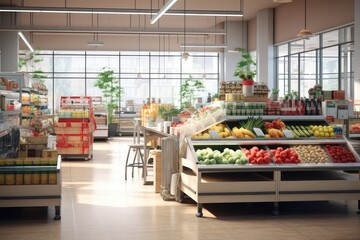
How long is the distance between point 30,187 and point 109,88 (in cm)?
2051

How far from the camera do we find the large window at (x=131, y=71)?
2792cm

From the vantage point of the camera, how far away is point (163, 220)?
7020 millimetres

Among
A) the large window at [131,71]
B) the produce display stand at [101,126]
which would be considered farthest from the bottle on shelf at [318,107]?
the large window at [131,71]

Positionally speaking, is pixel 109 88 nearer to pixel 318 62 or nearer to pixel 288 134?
pixel 318 62

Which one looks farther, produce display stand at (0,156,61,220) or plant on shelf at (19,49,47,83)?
plant on shelf at (19,49,47,83)

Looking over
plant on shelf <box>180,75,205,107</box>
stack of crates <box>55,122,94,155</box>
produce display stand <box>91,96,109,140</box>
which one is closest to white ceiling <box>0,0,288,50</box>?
plant on shelf <box>180,75,205,107</box>

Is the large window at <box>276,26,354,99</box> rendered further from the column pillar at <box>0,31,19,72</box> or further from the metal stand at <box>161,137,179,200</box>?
the column pillar at <box>0,31,19,72</box>

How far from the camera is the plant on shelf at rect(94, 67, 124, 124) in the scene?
86.3 ft

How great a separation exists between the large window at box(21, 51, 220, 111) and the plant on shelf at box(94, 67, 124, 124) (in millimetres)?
816

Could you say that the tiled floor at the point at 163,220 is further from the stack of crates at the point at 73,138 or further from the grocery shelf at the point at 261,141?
the stack of crates at the point at 73,138

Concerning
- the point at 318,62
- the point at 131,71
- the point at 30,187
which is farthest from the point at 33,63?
the point at 30,187

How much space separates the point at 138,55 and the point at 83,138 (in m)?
13.9

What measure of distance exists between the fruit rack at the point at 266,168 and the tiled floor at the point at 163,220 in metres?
0.25

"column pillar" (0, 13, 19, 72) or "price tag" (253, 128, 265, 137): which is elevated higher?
"column pillar" (0, 13, 19, 72)
